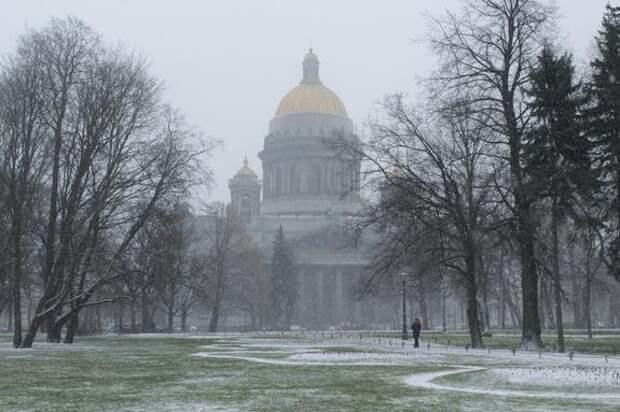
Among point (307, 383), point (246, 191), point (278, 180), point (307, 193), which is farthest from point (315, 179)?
point (307, 383)

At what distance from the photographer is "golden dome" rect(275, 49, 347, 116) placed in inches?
5177

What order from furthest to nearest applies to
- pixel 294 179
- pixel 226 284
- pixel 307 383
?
pixel 294 179, pixel 226 284, pixel 307 383

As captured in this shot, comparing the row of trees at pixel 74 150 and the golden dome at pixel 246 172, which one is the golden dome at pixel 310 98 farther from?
the row of trees at pixel 74 150

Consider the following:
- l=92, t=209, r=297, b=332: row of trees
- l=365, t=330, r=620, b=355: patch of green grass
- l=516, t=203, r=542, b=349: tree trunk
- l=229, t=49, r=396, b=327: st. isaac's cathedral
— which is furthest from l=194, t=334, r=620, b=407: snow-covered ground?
l=229, t=49, r=396, b=327: st. isaac's cathedral

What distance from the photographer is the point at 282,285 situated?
88.2 meters

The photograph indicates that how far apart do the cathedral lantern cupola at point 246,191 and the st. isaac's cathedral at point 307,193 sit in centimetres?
15

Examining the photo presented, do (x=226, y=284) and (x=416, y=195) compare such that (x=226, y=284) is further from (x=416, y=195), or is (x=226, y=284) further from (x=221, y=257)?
(x=416, y=195)

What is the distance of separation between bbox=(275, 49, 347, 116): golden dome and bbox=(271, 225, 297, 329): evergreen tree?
44245mm

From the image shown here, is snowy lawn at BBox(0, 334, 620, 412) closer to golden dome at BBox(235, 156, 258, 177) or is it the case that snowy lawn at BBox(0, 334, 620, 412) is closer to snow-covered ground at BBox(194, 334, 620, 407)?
snow-covered ground at BBox(194, 334, 620, 407)

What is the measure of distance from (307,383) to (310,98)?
117m

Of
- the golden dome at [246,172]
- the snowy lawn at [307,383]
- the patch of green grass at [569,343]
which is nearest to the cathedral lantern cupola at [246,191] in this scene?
the golden dome at [246,172]

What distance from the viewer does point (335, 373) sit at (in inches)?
794

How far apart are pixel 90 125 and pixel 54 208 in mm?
3900

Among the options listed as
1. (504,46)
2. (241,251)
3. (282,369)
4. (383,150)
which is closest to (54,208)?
(383,150)
